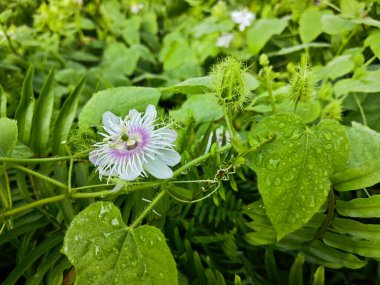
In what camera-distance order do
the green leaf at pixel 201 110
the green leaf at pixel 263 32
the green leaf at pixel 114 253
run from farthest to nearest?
the green leaf at pixel 263 32 → the green leaf at pixel 201 110 → the green leaf at pixel 114 253

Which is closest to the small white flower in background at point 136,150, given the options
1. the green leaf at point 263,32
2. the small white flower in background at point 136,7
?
the green leaf at point 263,32

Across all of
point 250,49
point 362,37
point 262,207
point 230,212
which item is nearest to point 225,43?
point 250,49

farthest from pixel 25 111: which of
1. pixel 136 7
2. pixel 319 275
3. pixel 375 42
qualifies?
pixel 136 7

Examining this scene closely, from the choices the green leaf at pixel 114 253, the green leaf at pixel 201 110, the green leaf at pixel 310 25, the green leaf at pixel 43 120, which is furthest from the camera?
the green leaf at pixel 310 25

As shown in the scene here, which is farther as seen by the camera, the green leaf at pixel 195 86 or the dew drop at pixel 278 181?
the green leaf at pixel 195 86

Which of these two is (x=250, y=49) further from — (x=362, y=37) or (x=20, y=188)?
(x=20, y=188)

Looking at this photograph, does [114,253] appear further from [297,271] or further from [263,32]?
[263,32]

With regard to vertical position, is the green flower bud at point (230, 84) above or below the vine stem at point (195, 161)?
above

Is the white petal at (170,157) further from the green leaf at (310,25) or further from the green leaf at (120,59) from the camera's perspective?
the green leaf at (120,59)
